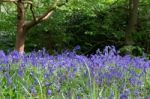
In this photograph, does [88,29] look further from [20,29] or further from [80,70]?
[80,70]

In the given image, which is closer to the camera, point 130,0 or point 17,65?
point 17,65

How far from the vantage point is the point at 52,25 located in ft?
37.6

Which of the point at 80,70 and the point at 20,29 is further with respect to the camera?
the point at 20,29

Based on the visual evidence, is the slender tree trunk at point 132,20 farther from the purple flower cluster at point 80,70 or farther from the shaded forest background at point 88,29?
the purple flower cluster at point 80,70


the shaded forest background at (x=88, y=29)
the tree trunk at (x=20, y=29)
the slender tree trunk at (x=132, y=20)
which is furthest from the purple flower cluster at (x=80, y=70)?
the slender tree trunk at (x=132, y=20)

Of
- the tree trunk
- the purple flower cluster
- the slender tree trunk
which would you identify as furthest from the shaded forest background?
the purple flower cluster

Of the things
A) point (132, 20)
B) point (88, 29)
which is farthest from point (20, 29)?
point (132, 20)

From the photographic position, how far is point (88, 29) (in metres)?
12.0

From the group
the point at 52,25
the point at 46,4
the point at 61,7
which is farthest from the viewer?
the point at 52,25

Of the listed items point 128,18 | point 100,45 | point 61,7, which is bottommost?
point 100,45

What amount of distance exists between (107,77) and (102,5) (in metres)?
6.27

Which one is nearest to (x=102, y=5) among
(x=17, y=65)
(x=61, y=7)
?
(x=61, y=7)

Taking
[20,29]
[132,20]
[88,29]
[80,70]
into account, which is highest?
[80,70]

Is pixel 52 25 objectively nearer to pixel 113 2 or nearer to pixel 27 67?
pixel 113 2
